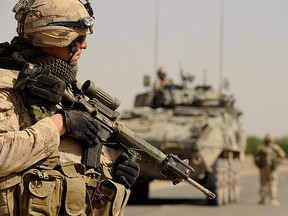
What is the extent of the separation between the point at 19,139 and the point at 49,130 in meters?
0.16

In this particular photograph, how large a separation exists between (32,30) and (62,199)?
79 cm

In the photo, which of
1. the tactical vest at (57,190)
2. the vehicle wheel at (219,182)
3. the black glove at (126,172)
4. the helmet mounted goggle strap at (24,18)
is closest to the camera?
the tactical vest at (57,190)

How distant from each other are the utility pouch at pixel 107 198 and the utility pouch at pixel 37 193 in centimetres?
32

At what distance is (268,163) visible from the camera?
76.3 ft

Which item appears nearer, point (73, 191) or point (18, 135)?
point (18, 135)

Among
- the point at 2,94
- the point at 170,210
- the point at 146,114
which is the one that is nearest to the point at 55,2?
the point at 2,94

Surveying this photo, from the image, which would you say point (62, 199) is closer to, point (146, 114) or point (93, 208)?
point (93, 208)

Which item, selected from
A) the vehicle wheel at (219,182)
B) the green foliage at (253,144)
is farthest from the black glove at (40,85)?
the green foliage at (253,144)

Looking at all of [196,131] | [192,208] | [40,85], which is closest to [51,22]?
[40,85]

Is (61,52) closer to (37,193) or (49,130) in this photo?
(49,130)

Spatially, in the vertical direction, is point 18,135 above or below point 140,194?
above

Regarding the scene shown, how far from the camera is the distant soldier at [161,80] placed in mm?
23353

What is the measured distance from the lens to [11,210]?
396 cm

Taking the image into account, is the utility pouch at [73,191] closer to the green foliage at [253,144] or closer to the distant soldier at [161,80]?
the distant soldier at [161,80]
